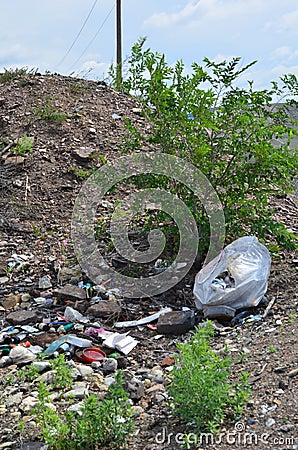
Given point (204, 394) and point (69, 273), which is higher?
point (69, 273)

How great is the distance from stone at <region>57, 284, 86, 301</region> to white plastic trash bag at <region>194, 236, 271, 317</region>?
0.94 meters

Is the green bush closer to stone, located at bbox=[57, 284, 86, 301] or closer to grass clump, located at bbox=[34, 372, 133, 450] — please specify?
stone, located at bbox=[57, 284, 86, 301]

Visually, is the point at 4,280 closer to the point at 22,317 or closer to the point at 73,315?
the point at 22,317

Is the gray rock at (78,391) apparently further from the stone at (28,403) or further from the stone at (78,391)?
the stone at (28,403)

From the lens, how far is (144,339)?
13.5ft

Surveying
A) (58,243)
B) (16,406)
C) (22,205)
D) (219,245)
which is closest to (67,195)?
(22,205)

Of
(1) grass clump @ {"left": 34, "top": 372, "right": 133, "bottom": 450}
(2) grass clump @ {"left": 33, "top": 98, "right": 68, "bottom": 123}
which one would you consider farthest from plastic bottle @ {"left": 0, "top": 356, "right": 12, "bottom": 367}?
(2) grass clump @ {"left": 33, "top": 98, "right": 68, "bottom": 123}

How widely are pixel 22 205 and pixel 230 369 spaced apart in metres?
4.00

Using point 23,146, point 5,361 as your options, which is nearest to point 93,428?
point 5,361

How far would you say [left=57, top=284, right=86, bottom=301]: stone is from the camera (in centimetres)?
468

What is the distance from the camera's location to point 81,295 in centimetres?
469

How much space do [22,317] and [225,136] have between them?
2.18 metres

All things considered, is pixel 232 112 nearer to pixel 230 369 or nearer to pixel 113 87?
pixel 230 369

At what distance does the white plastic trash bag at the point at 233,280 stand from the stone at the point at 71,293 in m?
0.94
